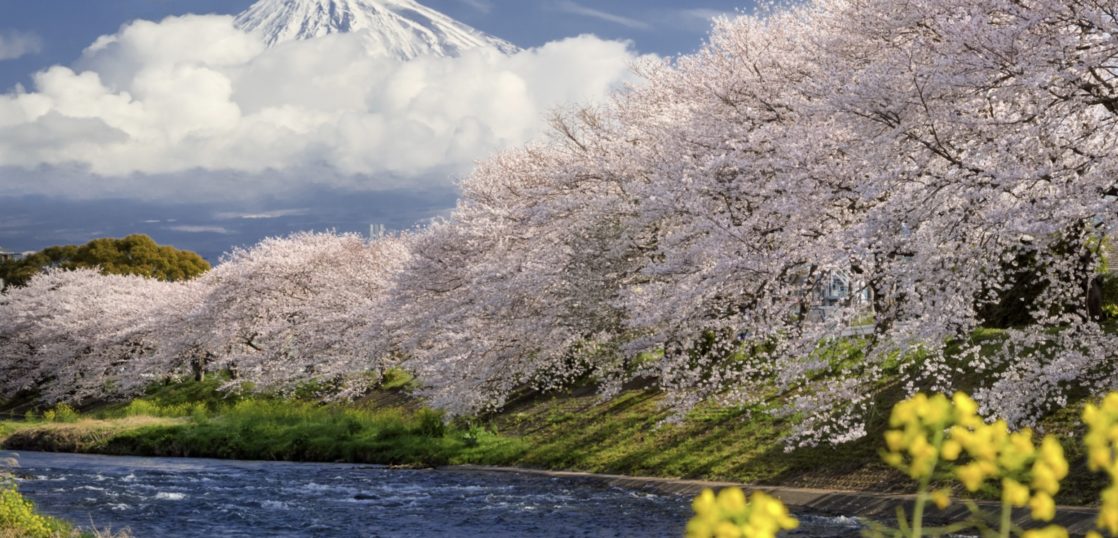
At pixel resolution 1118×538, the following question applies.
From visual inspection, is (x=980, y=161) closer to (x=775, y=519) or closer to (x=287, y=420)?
(x=775, y=519)

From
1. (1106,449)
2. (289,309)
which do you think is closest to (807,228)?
(1106,449)

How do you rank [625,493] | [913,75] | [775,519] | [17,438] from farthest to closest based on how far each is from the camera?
1. [17,438]
2. [625,493]
3. [913,75]
4. [775,519]

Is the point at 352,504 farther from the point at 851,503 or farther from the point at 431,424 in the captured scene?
the point at 851,503

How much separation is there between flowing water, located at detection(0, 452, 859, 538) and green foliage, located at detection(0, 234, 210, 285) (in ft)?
167

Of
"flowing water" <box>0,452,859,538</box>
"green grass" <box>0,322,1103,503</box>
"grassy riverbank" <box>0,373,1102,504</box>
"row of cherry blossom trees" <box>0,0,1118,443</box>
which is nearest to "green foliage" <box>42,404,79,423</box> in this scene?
"grassy riverbank" <box>0,373,1102,504</box>

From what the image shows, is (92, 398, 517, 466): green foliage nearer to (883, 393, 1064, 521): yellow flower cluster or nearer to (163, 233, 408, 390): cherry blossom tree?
(163, 233, 408, 390): cherry blossom tree

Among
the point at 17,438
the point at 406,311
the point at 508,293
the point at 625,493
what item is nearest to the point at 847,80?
the point at 625,493

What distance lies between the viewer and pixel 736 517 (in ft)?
9.14

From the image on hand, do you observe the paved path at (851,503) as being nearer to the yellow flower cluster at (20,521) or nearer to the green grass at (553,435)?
the green grass at (553,435)

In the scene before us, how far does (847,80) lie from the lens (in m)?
17.6

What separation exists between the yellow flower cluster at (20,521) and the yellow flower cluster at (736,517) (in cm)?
1372

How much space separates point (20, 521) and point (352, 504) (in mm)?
7190

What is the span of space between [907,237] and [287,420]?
24163mm

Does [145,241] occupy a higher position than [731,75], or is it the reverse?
[145,241]
